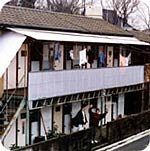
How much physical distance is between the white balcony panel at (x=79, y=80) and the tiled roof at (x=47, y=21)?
201cm

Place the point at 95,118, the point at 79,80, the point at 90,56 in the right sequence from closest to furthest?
the point at 79,80, the point at 95,118, the point at 90,56

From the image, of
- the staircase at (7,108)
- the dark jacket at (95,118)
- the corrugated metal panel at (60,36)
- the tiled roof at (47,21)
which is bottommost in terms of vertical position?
the dark jacket at (95,118)

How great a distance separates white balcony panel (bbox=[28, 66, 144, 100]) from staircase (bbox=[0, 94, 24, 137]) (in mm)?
704

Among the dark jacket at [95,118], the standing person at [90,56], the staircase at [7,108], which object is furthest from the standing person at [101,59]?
the staircase at [7,108]

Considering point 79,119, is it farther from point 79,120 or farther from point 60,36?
point 60,36

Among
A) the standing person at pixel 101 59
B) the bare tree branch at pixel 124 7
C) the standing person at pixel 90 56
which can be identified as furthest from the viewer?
the bare tree branch at pixel 124 7

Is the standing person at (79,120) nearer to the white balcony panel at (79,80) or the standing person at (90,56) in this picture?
the white balcony panel at (79,80)

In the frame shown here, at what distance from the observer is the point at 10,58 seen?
14719 mm

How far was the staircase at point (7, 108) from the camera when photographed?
15625 mm

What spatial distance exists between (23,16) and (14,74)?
2873 millimetres

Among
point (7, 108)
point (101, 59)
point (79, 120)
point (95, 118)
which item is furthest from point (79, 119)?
point (7, 108)

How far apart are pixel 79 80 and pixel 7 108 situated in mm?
4479

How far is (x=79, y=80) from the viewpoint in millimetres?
19609

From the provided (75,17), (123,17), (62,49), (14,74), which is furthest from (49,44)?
(123,17)
